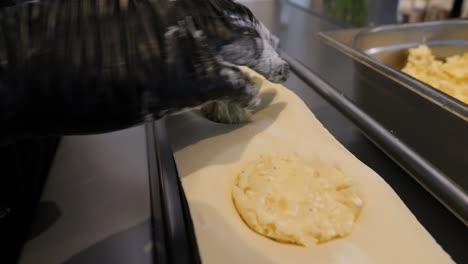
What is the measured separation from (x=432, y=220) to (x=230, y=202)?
39 centimetres

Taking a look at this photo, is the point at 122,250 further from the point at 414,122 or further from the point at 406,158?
the point at 414,122

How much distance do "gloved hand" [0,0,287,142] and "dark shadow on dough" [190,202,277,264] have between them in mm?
189

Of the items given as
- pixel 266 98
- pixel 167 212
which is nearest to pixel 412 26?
pixel 266 98

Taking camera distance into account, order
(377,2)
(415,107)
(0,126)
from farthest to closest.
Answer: (377,2) < (415,107) < (0,126)

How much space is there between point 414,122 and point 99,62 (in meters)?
0.66

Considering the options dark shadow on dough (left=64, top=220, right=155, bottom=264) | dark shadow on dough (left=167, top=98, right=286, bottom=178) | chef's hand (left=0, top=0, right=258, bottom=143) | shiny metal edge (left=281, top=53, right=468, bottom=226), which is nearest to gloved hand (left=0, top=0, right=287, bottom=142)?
chef's hand (left=0, top=0, right=258, bottom=143)

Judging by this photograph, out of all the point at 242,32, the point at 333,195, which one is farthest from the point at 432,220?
the point at 242,32

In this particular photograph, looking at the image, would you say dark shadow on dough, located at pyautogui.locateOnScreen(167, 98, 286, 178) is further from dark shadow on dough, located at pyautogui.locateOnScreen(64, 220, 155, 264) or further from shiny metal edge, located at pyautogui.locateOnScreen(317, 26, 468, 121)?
shiny metal edge, located at pyautogui.locateOnScreen(317, 26, 468, 121)

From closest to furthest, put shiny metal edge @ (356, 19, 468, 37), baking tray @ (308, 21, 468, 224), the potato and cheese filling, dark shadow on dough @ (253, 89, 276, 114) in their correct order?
baking tray @ (308, 21, 468, 224) < dark shadow on dough @ (253, 89, 276, 114) < the potato and cheese filling < shiny metal edge @ (356, 19, 468, 37)

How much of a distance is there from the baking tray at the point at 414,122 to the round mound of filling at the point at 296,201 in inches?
5.5

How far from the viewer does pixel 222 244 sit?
1.66 feet

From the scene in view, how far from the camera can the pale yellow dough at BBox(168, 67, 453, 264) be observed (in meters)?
0.49

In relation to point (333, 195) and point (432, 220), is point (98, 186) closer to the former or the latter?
point (333, 195)

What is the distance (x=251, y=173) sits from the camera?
0.62 meters
